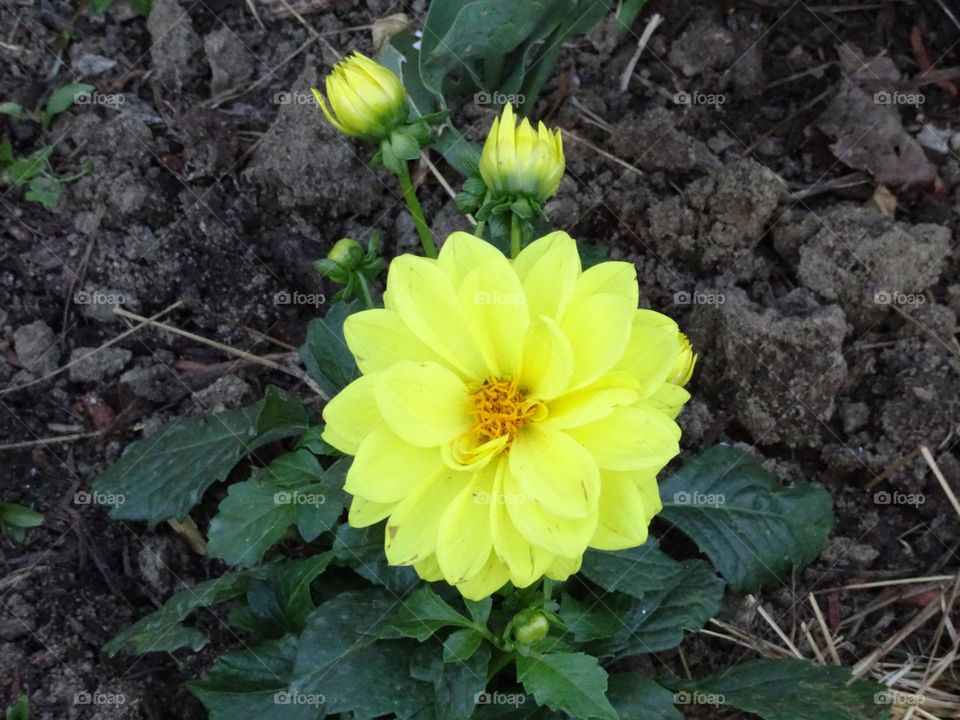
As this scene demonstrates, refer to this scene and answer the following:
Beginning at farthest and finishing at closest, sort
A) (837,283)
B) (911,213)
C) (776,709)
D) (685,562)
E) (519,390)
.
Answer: (911,213)
(837,283)
(685,562)
(776,709)
(519,390)

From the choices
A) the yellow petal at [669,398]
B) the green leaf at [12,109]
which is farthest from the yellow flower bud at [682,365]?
the green leaf at [12,109]

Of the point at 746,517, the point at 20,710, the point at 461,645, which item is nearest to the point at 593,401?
the point at 461,645

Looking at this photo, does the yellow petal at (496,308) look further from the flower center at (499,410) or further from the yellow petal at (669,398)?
the yellow petal at (669,398)

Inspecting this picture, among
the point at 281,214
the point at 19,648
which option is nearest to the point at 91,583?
the point at 19,648

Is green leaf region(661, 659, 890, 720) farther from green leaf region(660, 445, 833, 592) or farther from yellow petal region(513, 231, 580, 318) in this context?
yellow petal region(513, 231, 580, 318)

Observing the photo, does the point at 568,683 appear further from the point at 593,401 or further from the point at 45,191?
the point at 45,191

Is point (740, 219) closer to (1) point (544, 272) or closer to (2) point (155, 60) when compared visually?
(1) point (544, 272)

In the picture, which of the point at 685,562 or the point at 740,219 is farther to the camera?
the point at 740,219
